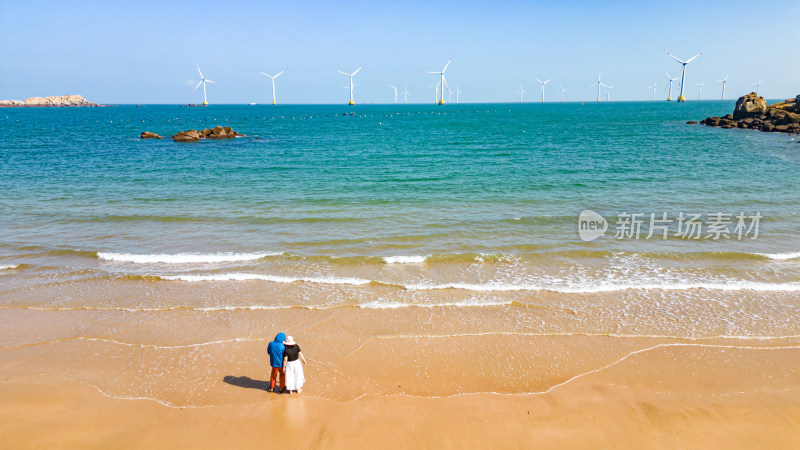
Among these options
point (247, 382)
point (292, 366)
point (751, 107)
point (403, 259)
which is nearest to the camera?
point (292, 366)

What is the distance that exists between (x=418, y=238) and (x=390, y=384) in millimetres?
9918

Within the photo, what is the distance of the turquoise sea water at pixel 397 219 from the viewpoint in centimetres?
1529

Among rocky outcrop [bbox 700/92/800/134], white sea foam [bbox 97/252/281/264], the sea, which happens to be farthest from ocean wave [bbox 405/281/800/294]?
rocky outcrop [bbox 700/92/800/134]

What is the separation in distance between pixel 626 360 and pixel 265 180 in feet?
87.9

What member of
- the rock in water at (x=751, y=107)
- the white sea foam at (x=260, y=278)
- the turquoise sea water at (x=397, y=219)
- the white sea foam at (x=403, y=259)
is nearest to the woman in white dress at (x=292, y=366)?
the turquoise sea water at (x=397, y=219)

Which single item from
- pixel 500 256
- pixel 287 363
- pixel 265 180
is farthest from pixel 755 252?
pixel 265 180

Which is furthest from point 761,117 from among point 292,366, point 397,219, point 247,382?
point 247,382

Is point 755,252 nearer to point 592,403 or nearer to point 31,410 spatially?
point 592,403

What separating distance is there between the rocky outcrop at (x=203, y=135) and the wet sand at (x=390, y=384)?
162ft

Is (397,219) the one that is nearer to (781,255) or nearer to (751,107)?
(781,255)

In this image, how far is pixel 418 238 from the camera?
61.7 feet

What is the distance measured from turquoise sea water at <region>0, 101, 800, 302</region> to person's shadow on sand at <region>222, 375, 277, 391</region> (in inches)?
207

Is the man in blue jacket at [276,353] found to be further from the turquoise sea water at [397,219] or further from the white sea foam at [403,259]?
the white sea foam at [403,259]

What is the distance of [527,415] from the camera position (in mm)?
8352
